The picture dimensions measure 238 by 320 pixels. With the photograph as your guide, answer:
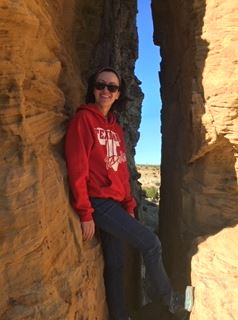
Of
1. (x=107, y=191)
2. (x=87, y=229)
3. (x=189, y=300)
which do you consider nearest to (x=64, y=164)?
(x=107, y=191)

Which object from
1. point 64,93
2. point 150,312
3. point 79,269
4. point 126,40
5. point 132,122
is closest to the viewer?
point 79,269

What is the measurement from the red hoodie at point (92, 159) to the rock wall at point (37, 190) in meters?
0.16

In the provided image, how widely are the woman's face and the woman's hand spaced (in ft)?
4.87

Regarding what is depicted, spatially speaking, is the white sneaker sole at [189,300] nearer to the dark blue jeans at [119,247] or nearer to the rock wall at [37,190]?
the dark blue jeans at [119,247]

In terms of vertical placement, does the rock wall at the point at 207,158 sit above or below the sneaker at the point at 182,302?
above

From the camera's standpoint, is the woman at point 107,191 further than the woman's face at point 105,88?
No

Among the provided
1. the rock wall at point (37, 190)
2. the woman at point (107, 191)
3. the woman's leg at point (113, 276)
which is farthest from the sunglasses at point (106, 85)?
the woman's leg at point (113, 276)

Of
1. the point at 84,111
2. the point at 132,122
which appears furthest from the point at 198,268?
the point at 132,122

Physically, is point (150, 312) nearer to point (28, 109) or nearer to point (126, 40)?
point (28, 109)

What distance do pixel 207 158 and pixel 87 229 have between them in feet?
7.34

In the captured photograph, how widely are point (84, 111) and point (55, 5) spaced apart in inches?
72.4

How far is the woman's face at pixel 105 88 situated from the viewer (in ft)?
18.2

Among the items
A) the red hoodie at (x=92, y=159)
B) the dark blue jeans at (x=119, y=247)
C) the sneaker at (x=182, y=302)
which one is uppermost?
the red hoodie at (x=92, y=159)

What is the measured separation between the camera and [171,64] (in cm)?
869
